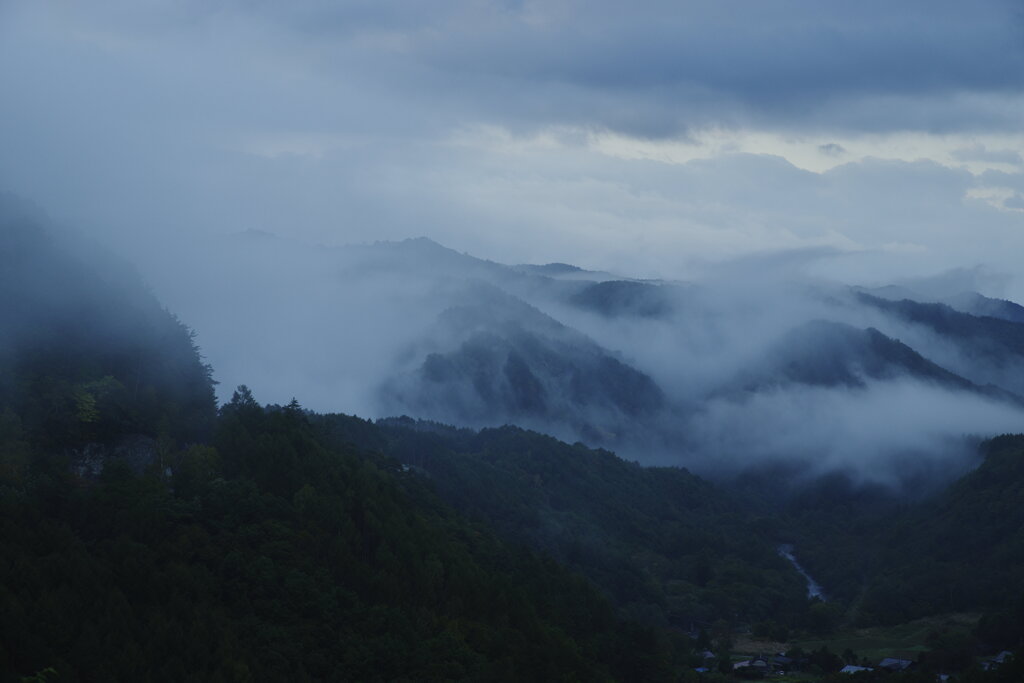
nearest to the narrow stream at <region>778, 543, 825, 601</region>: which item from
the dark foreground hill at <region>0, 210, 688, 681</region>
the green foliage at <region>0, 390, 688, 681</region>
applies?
the dark foreground hill at <region>0, 210, 688, 681</region>

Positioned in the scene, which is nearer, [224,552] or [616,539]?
[224,552]

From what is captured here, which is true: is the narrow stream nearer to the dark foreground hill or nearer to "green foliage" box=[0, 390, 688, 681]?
the dark foreground hill

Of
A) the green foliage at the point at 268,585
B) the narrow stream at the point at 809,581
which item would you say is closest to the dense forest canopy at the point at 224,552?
the green foliage at the point at 268,585

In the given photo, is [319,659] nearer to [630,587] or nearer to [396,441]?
[630,587]

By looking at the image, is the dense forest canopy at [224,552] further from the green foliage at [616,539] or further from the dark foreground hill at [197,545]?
the green foliage at [616,539]

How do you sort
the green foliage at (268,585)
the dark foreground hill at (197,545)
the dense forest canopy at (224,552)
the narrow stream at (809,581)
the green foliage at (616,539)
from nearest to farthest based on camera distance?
1. the green foliage at (268,585)
2. the dark foreground hill at (197,545)
3. the dense forest canopy at (224,552)
4. the green foliage at (616,539)
5. the narrow stream at (809,581)

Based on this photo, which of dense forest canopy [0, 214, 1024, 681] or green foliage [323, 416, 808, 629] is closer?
dense forest canopy [0, 214, 1024, 681]

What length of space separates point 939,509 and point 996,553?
35.7 m

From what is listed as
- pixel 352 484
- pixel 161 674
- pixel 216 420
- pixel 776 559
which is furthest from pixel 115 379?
pixel 776 559

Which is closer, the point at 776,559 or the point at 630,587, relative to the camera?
the point at 630,587

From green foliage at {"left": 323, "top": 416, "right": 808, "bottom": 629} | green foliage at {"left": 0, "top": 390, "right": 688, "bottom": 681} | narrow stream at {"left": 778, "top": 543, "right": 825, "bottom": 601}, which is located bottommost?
narrow stream at {"left": 778, "top": 543, "right": 825, "bottom": 601}

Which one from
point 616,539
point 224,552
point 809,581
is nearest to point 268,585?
point 224,552

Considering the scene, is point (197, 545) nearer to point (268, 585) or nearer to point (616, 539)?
point (268, 585)

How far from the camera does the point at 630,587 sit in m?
146
